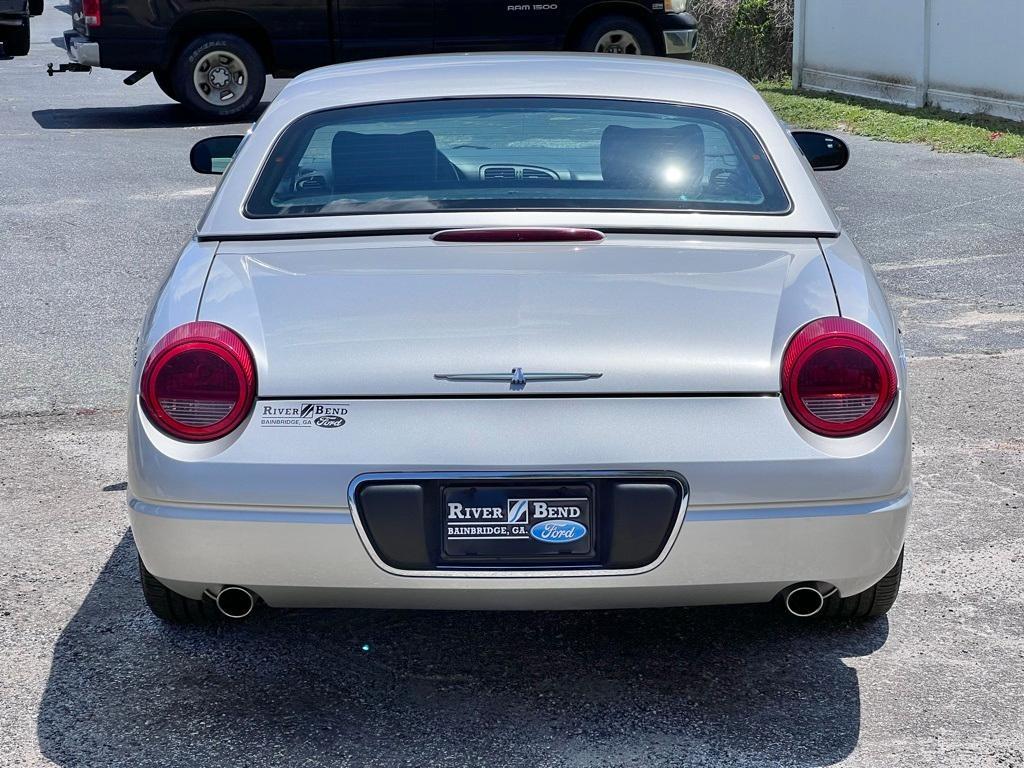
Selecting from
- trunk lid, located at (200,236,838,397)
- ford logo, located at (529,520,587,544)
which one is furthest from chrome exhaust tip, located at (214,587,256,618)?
ford logo, located at (529,520,587,544)

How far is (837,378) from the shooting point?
9.92ft

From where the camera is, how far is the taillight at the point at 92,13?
1430 centimetres

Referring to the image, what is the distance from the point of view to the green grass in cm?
1286

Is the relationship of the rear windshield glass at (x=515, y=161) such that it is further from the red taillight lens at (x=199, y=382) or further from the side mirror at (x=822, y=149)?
the side mirror at (x=822, y=149)

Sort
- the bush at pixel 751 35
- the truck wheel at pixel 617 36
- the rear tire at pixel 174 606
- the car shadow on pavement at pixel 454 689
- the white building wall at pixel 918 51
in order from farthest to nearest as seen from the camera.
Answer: the bush at pixel 751 35 < the truck wheel at pixel 617 36 < the white building wall at pixel 918 51 < the rear tire at pixel 174 606 < the car shadow on pavement at pixel 454 689

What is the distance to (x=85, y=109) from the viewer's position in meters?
16.5

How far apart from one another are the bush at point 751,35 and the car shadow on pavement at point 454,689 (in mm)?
17040

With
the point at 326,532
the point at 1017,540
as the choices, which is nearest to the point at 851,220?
the point at 1017,540

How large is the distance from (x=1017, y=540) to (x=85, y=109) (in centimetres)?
1423

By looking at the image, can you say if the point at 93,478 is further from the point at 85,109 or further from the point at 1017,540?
the point at 85,109

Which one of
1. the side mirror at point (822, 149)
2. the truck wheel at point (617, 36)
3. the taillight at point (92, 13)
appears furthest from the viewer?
the truck wheel at point (617, 36)

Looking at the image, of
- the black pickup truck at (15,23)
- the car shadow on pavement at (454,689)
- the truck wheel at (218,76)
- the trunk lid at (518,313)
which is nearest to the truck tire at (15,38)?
the black pickup truck at (15,23)

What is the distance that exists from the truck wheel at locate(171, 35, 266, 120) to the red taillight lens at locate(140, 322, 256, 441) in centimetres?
1234

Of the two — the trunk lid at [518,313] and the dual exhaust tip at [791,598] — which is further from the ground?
the trunk lid at [518,313]
